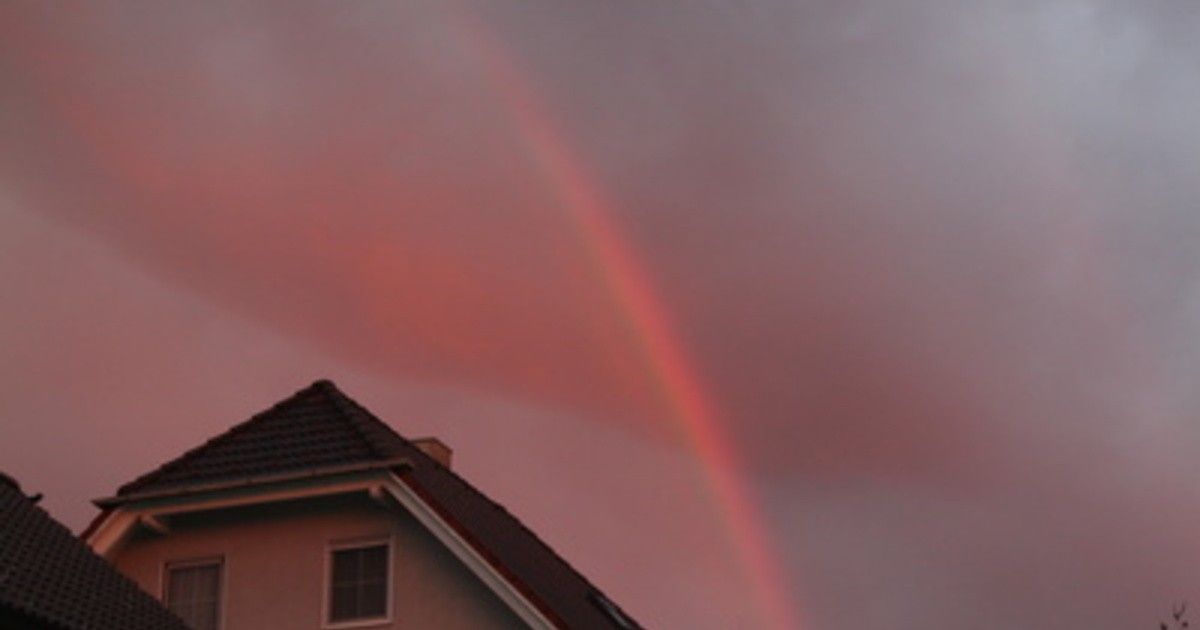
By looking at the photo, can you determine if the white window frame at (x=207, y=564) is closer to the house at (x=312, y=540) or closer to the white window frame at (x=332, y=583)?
the house at (x=312, y=540)

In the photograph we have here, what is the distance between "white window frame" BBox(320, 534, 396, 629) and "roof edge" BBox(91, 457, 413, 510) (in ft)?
4.44

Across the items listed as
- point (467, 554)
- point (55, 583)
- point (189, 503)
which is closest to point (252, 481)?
point (189, 503)

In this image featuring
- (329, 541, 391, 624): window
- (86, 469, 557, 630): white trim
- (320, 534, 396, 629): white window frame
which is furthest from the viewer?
(329, 541, 391, 624): window

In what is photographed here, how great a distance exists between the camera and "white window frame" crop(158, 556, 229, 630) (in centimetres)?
3384

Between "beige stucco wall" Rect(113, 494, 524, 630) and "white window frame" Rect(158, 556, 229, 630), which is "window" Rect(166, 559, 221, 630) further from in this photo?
"beige stucco wall" Rect(113, 494, 524, 630)

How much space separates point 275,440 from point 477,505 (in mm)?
4767

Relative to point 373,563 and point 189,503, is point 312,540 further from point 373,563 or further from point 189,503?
point 189,503

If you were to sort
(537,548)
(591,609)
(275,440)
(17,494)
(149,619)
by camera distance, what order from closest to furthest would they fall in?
(149,619) → (17,494) → (275,440) → (591,609) → (537,548)

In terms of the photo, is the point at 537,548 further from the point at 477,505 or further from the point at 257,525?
the point at 257,525

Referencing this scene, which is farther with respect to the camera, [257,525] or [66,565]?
[257,525]

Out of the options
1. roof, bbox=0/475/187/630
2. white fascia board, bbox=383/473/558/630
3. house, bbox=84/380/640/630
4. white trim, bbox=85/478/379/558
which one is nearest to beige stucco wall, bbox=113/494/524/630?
house, bbox=84/380/640/630

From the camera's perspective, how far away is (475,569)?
105ft

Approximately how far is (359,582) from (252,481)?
2.36 metres

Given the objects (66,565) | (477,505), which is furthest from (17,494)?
(477,505)
